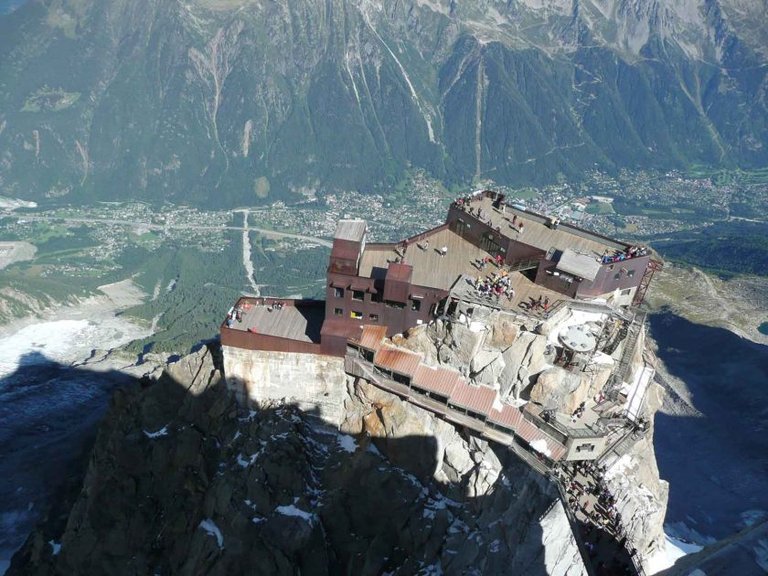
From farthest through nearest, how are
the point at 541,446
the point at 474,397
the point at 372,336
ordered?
the point at 372,336
the point at 474,397
the point at 541,446

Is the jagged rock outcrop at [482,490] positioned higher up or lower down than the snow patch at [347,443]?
higher up

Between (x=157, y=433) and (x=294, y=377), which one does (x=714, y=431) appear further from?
(x=157, y=433)

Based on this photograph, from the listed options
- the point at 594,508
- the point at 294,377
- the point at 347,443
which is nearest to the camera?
the point at 594,508

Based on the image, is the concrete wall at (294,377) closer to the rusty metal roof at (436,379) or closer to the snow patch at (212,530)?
the rusty metal roof at (436,379)

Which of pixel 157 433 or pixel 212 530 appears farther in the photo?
pixel 157 433

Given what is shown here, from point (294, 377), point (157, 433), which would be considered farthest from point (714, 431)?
point (157, 433)

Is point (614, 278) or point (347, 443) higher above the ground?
point (614, 278)

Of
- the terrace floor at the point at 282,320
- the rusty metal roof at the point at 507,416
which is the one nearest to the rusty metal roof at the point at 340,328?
the terrace floor at the point at 282,320
